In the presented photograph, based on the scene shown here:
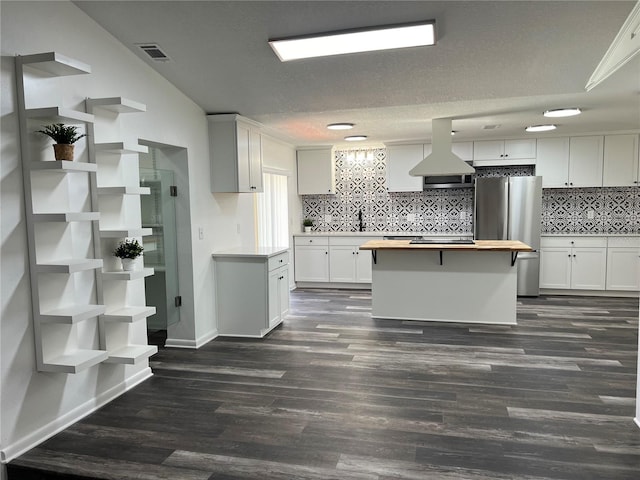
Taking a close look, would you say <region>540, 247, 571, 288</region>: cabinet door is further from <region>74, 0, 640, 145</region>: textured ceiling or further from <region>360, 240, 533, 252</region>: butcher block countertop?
<region>74, 0, 640, 145</region>: textured ceiling

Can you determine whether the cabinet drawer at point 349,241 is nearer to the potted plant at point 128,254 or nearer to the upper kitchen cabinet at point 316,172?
the upper kitchen cabinet at point 316,172

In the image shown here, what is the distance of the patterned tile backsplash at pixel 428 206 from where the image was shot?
664cm

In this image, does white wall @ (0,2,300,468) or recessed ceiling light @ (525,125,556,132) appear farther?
recessed ceiling light @ (525,125,556,132)

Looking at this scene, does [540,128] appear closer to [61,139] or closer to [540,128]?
[540,128]

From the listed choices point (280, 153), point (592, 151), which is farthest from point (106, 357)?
point (592, 151)

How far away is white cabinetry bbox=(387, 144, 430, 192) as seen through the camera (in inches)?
275

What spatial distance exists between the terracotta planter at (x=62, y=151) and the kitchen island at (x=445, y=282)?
10.5 feet

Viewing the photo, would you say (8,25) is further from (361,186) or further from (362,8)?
(361,186)

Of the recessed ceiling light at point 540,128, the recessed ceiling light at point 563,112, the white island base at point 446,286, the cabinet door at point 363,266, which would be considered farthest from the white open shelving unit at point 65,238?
the recessed ceiling light at point 540,128

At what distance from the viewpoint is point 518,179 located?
626 cm

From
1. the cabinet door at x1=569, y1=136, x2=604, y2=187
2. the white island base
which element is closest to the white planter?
the white island base

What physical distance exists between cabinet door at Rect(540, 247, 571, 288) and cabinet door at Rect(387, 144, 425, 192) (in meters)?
2.04

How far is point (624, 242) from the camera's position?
6.18 meters

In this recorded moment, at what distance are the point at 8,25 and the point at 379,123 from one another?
3.82 m
